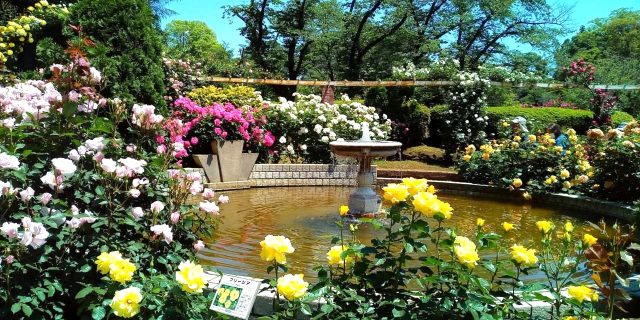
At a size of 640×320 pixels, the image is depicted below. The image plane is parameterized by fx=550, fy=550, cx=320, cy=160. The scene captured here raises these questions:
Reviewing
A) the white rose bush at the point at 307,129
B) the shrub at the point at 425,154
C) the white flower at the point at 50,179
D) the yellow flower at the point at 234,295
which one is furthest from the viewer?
the shrub at the point at 425,154

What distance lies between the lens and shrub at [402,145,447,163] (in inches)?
529

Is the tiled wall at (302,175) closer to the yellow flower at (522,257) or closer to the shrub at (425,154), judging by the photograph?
the shrub at (425,154)

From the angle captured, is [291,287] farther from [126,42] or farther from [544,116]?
[544,116]

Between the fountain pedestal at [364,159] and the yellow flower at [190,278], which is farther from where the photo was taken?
the fountain pedestal at [364,159]

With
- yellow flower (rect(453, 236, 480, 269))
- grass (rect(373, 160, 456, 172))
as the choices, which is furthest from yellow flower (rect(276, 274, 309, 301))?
grass (rect(373, 160, 456, 172))

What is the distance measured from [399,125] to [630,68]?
21529mm

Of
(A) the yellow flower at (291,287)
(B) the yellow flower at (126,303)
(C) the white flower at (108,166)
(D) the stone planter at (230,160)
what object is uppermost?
(C) the white flower at (108,166)

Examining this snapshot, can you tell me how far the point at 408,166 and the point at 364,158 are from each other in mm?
5655

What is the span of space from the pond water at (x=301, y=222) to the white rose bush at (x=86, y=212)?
21.3 inches

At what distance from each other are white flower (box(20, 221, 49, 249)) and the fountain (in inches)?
183

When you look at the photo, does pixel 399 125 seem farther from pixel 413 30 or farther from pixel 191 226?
pixel 413 30

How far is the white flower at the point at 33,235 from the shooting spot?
2242mm

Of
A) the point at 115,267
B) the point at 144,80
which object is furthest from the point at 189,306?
the point at 144,80

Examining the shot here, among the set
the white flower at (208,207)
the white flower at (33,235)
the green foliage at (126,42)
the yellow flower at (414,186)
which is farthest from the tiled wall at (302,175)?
the yellow flower at (414,186)
